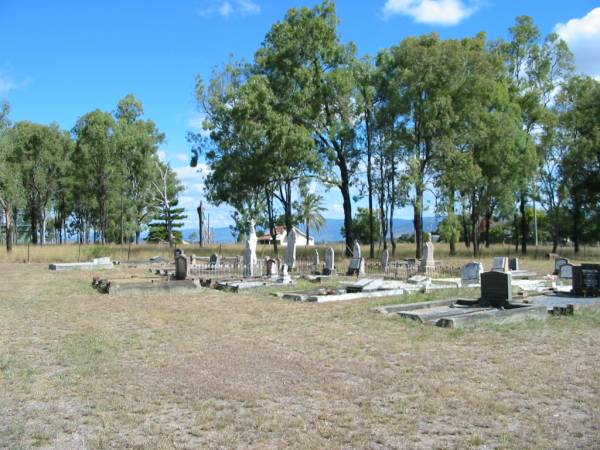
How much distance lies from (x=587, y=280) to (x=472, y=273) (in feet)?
13.1

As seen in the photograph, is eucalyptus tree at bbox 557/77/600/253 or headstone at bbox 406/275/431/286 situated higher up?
eucalyptus tree at bbox 557/77/600/253

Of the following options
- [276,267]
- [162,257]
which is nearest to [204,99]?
[162,257]

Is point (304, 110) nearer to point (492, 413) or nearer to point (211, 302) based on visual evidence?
point (211, 302)

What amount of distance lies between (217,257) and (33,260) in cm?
1271

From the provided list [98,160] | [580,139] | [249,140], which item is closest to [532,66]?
[580,139]

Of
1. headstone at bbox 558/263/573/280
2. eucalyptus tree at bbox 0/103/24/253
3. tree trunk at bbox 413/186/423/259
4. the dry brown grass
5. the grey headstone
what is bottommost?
the dry brown grass

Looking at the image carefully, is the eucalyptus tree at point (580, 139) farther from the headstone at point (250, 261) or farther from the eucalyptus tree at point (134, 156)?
the eucalyptus tree at point (134, 156)

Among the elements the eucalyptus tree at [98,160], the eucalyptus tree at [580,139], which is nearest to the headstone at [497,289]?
the eucalyptus tree at [580,139]

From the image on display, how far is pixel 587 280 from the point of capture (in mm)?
14648

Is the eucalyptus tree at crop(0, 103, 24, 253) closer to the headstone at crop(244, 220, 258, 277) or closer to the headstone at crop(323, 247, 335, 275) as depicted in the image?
the headstone at crop(244, 220, 258, 277)

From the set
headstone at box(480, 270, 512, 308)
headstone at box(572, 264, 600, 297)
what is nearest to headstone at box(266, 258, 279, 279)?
headstone at box(480, 270, 512, 308)

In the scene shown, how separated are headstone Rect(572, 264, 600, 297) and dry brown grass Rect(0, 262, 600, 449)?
4.24 m

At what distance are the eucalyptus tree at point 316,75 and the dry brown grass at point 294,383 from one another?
22252 mm

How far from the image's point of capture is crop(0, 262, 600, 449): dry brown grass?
187 inches
